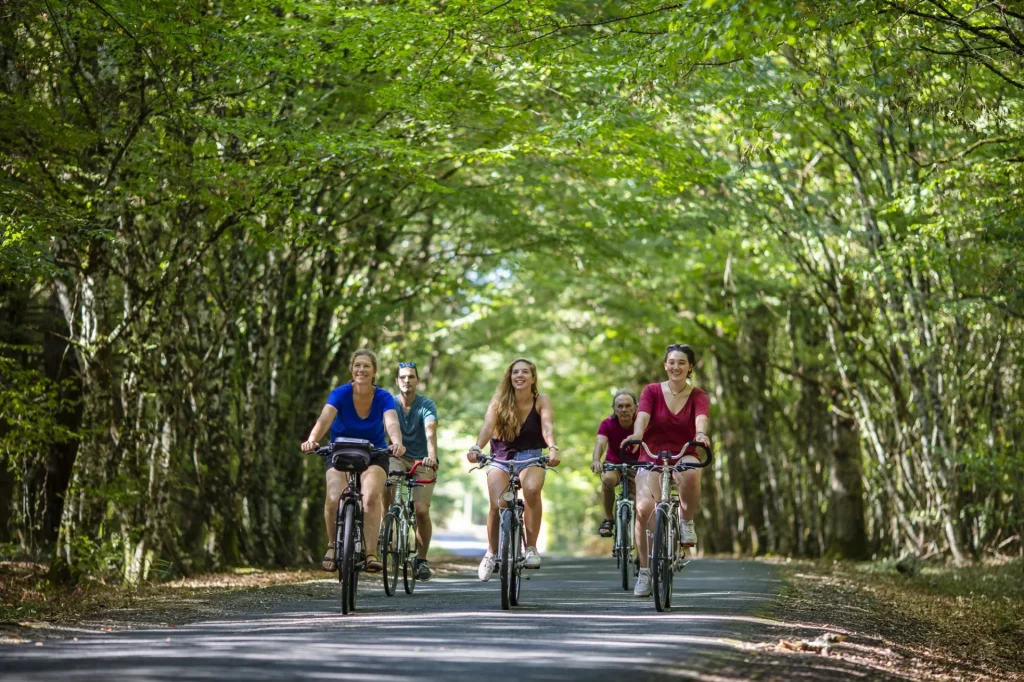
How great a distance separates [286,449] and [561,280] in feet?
26.5

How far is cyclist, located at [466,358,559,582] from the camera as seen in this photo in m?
10.9

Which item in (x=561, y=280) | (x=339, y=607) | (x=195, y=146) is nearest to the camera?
(x=339, y=607)

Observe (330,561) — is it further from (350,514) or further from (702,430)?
(702,430)

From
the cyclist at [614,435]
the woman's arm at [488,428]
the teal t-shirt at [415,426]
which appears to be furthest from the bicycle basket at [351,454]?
the cyclist at [614,435]

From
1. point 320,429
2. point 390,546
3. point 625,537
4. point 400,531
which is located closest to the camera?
point 320,429

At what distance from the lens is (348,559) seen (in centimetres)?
1036

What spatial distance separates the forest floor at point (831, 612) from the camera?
28.9 ft

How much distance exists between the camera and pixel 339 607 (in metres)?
11.2

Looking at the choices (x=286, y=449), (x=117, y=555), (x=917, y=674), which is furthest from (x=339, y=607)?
(x=286, y=449)

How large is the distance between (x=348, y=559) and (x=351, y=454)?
88 centimetres

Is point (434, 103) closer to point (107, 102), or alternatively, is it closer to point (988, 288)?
point (107, 102)

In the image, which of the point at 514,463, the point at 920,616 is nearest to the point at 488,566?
the point at 514,463

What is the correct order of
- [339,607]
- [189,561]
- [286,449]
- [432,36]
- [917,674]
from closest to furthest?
[917,674], [339,607], [432,36], [189,561], [286,449]

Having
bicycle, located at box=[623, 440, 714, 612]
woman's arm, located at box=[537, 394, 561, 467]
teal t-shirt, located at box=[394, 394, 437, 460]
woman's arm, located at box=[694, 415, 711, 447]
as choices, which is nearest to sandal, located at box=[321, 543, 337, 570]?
woman's arm, located at box=[537, 394, 561, 467]
